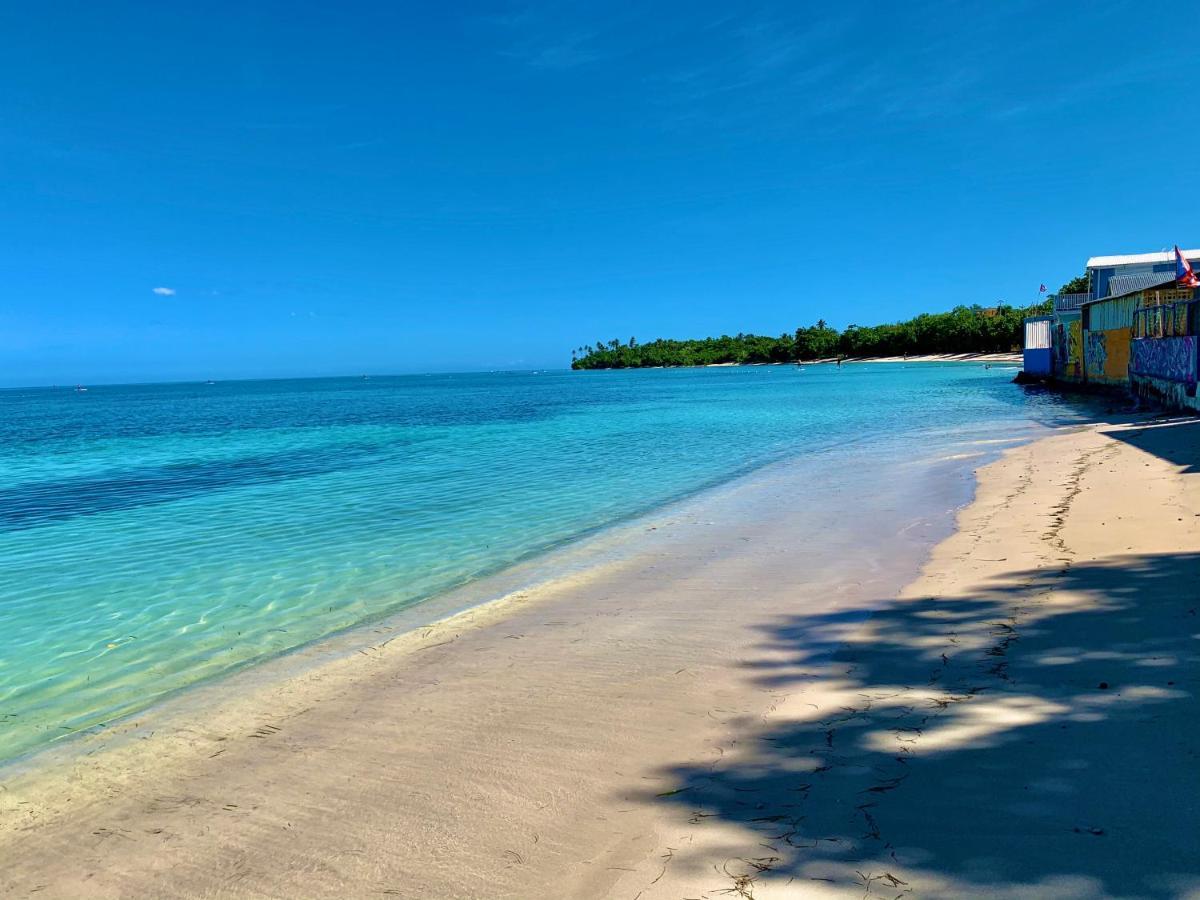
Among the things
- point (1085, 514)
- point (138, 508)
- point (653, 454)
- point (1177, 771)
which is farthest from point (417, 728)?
point (653, 454)

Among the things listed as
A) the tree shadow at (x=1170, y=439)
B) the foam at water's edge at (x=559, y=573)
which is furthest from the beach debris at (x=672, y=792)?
the tree shadow at (x=1170, y=439)

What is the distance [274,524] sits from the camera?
1305 cm

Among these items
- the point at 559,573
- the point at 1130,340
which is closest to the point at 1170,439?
the point at 559,573

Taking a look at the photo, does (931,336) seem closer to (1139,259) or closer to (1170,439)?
(1139,259)

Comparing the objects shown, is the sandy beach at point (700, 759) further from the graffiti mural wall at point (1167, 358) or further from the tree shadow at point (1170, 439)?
the graffiti mural wall at point (1167, 358)

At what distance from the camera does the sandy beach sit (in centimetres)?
305

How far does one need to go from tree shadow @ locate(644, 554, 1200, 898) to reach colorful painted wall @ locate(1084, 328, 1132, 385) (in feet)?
101

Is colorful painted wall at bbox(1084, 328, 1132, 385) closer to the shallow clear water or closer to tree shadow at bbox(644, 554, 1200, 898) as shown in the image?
the shallow clear water

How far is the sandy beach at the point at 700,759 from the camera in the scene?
305 centimetres

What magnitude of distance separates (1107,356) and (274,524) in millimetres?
35499

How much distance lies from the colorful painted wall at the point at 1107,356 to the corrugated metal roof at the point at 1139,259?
29.8 m

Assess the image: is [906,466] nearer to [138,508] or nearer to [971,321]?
[138,508]

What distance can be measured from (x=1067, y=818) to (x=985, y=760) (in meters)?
0.55

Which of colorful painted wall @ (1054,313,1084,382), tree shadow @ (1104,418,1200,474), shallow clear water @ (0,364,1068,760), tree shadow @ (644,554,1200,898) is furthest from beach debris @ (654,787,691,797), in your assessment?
colorful painted wall @ (1054,313,1084,382)
